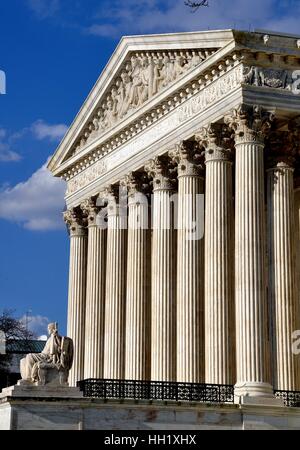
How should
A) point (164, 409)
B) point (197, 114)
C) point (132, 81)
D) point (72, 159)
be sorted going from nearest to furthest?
point (164, 409) < point (197, 114) < point (132, 81) < point (72, 159)

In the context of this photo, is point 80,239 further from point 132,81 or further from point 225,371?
point 225,371

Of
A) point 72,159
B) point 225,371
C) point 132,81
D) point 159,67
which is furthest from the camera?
point 72,159

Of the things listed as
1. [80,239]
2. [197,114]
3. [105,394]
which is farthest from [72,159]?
[105,394]

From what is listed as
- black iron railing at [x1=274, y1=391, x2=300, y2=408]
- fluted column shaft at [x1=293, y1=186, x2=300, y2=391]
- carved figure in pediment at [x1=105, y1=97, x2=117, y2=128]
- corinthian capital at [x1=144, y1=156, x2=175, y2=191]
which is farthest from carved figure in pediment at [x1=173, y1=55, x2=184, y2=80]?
black iron railing at [x1=274, y1=391, x2=300, y2=408]

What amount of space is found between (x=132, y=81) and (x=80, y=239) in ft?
46.4

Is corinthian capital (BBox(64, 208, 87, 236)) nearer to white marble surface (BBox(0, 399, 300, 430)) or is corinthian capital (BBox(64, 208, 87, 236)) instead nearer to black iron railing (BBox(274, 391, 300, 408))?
black iron railing (BBox(274, 391, 300, 408))

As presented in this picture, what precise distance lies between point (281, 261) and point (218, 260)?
10.5ft

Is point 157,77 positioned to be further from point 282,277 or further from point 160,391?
point 160,391

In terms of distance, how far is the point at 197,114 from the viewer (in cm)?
5609

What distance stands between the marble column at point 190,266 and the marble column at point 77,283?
57.7 feet

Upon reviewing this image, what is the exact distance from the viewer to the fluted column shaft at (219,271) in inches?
2042

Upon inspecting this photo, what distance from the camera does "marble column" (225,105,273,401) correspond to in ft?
162

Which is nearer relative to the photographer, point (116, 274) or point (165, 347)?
point (165, 347)

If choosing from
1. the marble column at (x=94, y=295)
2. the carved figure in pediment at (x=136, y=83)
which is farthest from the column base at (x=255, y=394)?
the carved figure in pediment at (x=136, y=83)
